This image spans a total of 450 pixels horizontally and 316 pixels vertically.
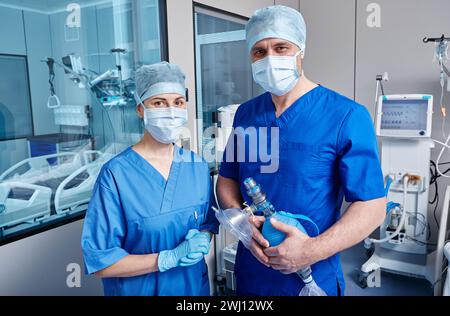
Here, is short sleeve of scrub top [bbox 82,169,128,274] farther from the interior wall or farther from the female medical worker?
the interior wall

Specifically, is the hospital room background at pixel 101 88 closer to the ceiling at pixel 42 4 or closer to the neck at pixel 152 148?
the ceiling at pixel 42 4

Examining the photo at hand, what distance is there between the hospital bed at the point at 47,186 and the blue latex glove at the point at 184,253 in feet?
2.72

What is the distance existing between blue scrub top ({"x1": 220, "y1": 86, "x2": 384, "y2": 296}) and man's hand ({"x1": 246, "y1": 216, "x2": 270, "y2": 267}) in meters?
0.11

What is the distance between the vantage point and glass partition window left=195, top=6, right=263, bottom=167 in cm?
243

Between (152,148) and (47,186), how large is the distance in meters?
0.75

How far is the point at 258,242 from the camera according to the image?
1.00 m

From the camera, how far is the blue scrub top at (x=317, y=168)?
1.02m

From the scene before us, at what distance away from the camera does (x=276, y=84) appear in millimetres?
1115

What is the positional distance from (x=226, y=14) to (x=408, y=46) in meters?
1.51

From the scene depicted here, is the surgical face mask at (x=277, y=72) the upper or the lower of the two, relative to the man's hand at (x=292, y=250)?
upper

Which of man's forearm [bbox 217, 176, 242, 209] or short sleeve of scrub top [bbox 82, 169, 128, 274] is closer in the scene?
short sleeve of scrub top [bbox 82, 169, 128, 274]

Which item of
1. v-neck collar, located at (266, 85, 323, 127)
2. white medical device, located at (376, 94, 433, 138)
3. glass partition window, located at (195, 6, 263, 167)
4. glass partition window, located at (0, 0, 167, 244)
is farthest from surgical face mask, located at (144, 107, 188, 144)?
white medical device, located at (376, 94, 433, 138)

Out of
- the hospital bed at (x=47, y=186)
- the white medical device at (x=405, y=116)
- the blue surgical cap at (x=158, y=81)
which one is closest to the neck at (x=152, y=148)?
the blue surgical cap at (x=158, y=81)

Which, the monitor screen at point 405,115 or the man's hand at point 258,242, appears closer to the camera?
the man's hand at point 258,242
